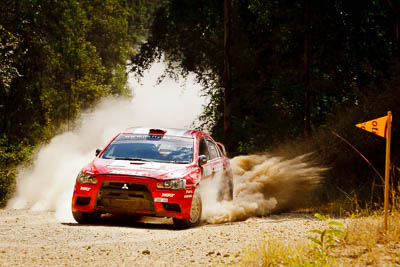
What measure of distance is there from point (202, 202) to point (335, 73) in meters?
13.3

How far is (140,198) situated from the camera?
11.6 meters

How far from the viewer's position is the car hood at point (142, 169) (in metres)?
11.7

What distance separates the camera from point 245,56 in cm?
2786

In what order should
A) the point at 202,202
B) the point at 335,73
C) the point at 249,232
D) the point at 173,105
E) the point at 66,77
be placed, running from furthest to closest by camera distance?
the point at 173,105 < the point at 66,77 < the point at 335,73 < the point at 202,202 < the point at 249,232

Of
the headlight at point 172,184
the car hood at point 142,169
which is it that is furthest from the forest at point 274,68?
the headlight at point 172,184

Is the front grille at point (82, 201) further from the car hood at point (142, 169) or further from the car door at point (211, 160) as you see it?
the car door at point (211, 160)

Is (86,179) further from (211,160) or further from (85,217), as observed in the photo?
(211,160)

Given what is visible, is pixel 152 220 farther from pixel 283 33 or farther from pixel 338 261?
pixel 283 33

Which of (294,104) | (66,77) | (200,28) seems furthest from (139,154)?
(66,77)

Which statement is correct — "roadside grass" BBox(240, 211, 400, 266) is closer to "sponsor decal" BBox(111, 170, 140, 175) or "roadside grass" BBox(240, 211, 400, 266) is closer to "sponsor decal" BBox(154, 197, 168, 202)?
"sponsor decal" BBox(154, 197, 168, 202)

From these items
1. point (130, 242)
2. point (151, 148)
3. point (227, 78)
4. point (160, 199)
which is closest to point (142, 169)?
point (160, 199)

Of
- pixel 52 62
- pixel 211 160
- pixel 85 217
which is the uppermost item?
pixel 52 62

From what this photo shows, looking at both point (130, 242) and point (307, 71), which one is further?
point (307, 71)

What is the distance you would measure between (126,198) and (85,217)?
3.34 feet
